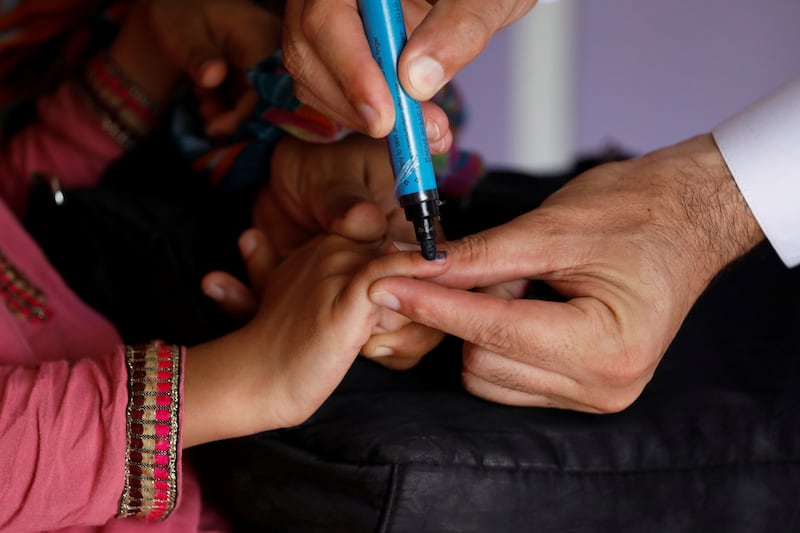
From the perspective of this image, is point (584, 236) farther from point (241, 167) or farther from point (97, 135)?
point (97, 135)

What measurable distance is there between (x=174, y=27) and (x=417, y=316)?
0.55 metres

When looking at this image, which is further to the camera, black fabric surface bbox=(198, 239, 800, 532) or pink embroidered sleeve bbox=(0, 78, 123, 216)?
pink embroidered sleeve bbox=(0, 78, 123, 216)

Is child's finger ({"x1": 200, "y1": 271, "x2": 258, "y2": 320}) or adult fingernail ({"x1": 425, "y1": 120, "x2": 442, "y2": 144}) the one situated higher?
adult fingernail ({"x1": 425, "y1": 120, "x2": 442, "y2": 144})

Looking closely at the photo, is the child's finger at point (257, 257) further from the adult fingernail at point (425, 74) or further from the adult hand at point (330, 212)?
the adult fingernail at point (425, 74)

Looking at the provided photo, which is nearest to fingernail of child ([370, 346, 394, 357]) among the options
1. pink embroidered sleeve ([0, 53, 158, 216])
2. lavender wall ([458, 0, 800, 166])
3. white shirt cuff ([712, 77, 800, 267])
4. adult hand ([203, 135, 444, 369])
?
adult hand ([203, 135, 444, 369])

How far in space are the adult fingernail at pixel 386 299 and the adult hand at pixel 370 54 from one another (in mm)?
98

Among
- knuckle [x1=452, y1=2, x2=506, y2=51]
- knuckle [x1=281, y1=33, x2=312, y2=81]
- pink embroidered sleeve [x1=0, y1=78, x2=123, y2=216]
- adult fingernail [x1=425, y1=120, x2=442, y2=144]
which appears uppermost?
knuckle [x1=452, y1=2, x2=506, y2=51]

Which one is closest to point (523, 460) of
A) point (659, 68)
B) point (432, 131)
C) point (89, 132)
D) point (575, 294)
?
point (575, 294)

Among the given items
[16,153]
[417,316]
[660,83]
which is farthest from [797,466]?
[660,83]

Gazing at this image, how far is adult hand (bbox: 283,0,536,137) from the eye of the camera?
0.50 meters

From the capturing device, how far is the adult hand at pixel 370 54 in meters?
0.50

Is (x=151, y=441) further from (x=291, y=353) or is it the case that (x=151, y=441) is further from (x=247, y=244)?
(x=247, y=244)

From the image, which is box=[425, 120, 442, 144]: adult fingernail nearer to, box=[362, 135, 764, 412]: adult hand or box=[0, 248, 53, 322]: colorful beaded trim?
box=[362, 135, 764, 412]: adult hand

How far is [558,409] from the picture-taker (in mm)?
612
